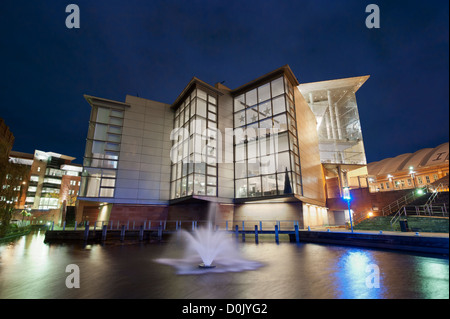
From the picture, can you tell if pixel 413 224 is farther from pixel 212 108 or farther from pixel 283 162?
pixel 212 108

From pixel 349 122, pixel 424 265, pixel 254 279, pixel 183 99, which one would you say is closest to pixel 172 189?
pixel 183 99

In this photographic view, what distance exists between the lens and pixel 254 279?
7926 millimetres

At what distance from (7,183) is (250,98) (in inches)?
1229

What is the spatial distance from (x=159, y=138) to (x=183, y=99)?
306 inches

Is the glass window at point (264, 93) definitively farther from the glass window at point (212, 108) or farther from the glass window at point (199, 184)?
the glass window at point (199, 184)

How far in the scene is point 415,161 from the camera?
196 feet

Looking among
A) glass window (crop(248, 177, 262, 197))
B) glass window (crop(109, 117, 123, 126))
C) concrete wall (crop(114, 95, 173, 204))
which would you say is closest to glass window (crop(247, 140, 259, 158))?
glass window (crop(248, 177, 262, 197))

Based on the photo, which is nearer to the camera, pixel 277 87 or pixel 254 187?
pixel 254 187

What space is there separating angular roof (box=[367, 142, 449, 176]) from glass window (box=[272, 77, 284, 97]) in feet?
137

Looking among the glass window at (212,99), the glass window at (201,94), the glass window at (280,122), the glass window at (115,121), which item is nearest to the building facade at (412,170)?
the glass window at (280,122)

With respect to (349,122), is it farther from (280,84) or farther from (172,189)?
(172,189)

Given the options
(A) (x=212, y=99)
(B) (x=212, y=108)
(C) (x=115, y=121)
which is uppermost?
(A) (x=212, y=99)

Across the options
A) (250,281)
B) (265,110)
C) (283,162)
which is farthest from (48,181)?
Result: (250,281)

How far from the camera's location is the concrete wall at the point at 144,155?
3362 centimetres
